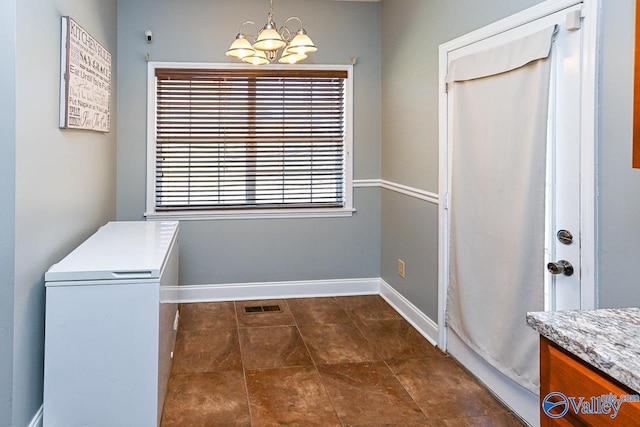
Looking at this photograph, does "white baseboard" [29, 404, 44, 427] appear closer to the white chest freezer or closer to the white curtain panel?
the white chest freezer

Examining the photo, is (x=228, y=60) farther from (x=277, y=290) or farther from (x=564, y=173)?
(x=564, y=173)

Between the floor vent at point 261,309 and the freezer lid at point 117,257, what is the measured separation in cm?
116

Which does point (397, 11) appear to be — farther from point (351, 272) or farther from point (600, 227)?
point (600, 227)

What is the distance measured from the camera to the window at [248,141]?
417 cm

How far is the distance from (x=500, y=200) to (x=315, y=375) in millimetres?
1445

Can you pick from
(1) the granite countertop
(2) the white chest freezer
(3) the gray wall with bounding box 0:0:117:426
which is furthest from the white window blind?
(1) the granite countertop

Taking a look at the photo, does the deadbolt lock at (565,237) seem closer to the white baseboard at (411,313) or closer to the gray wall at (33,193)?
the white baseboard at (411,313)

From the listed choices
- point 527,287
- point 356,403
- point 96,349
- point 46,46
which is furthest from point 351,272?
point 46,46

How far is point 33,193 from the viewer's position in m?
2.07

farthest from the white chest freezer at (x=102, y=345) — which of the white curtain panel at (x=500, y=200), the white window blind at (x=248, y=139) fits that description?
the white window blind at (x=248, y=139)

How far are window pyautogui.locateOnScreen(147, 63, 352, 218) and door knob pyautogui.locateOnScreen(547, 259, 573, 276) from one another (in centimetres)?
253

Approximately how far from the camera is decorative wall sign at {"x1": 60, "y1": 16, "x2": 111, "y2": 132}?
244cm

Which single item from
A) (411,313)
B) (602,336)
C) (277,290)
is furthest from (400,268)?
(602,336)

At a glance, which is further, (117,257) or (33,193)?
(117,257)
